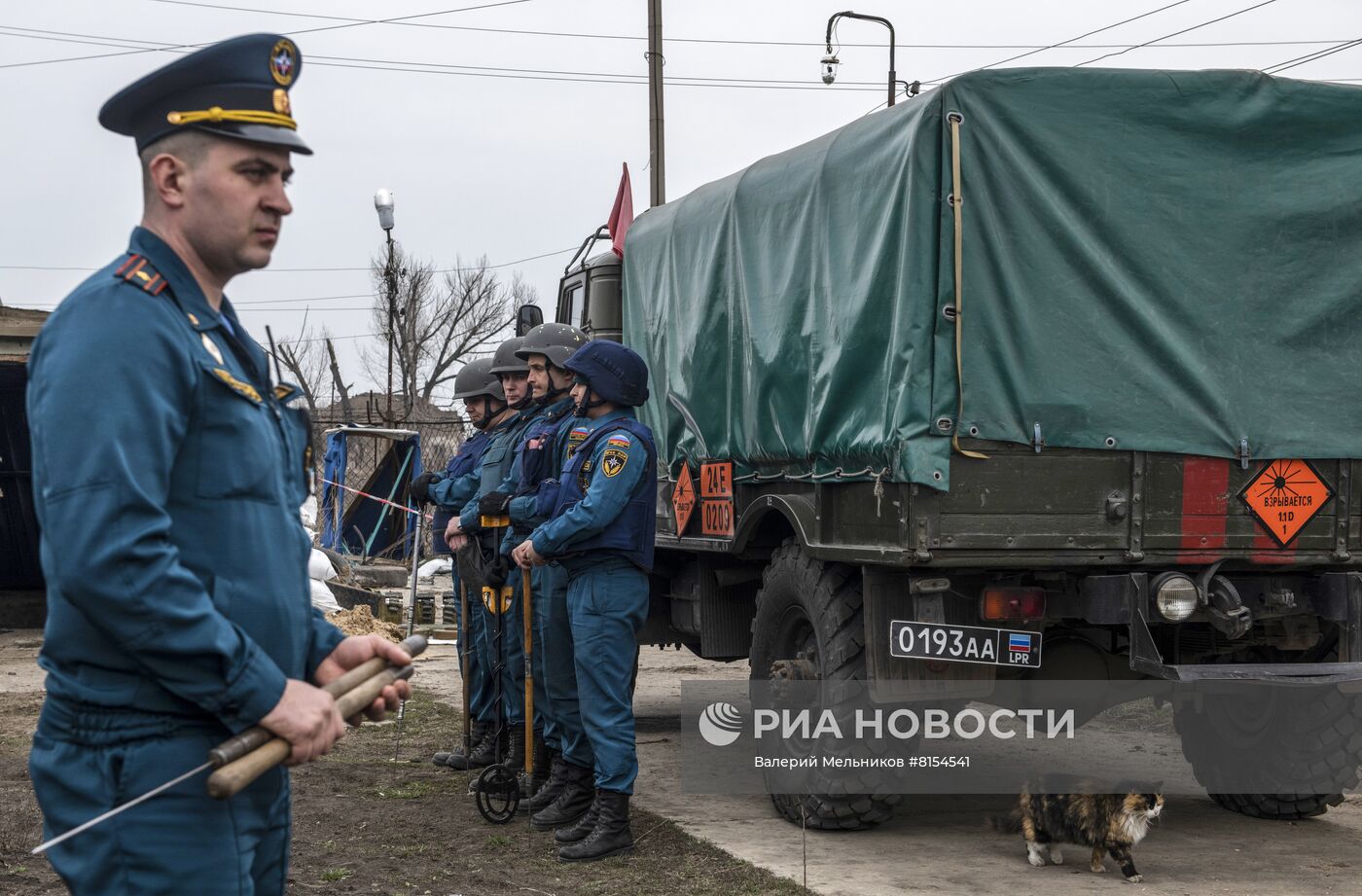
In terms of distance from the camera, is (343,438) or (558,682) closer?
(558,682)

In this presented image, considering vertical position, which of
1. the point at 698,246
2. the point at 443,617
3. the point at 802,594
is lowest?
the point at 443,617

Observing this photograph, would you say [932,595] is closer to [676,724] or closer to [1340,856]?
[1340,856]

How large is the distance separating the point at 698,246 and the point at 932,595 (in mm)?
2866

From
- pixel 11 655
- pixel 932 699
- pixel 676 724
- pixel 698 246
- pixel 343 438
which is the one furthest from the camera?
pixel 343 438

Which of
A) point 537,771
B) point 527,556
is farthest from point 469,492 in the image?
point 527,556

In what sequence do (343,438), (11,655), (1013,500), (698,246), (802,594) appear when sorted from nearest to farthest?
1. (1013,500)
2. (802,594)
3. (698,246)
4. (11,655)
5. (343,438)

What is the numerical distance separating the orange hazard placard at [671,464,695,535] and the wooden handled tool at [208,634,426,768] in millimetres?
5056

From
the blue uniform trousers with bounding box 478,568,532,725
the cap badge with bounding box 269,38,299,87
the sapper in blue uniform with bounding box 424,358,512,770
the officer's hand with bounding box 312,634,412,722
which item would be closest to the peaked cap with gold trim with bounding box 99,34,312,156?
the cap badge with bounding box 269,38,299,87

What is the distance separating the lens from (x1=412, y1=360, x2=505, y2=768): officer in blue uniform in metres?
8.80

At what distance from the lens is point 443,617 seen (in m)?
16.7

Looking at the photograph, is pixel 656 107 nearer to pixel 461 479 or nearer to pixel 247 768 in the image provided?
pixel 461 479

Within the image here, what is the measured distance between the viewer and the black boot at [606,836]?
6.40m

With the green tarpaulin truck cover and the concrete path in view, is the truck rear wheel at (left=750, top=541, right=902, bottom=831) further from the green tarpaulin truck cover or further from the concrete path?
the green tarpaulin truck cover

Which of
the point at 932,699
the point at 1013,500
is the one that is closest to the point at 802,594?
Answer: the point at 932,699
